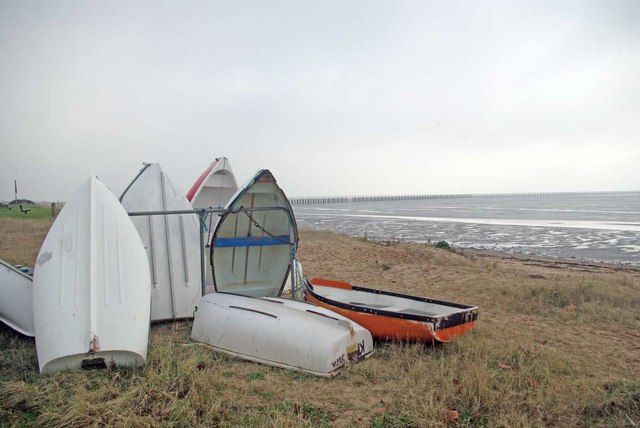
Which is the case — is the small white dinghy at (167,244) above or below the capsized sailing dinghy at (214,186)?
below

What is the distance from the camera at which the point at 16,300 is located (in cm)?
538

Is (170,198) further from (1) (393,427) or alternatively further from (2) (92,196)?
(1) (393,427)

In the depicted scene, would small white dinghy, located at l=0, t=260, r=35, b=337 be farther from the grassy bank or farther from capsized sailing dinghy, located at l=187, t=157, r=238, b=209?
capsized sailing dinghy, located at l=187, t=157, r=238, b=209

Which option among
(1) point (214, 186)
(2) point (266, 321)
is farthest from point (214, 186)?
(2) point (266, 321)

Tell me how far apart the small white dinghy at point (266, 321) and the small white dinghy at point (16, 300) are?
6.39 ft

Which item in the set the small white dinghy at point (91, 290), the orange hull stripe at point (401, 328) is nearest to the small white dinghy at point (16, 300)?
the small white dinghy at point (91, 290)

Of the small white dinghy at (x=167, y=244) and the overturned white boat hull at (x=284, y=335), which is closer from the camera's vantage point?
the overturned white boat hull at (x=284, y=335)

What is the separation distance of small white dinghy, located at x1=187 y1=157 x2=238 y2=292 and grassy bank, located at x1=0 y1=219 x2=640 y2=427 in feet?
13.7

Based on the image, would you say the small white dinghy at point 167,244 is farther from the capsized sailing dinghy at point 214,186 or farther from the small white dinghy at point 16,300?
the capsized sailing dinghy at point 214,186

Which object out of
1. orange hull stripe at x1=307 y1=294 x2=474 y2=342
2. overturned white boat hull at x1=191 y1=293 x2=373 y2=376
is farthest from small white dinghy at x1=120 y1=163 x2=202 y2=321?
orange hull stripe at x1=307 y1=294 x2=474 y2=342

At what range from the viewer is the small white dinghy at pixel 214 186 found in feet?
32.2

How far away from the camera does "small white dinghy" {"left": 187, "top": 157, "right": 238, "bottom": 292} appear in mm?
9828

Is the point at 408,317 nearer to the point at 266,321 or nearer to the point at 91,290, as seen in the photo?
the point at 266,321

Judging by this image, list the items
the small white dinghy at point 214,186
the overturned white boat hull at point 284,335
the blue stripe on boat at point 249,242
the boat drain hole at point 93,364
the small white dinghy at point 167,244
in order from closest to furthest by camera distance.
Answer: the boat drain hole at point 93,364, the overturned white boat hull at point 284,335, the small white dinghy at point 167,244, the blue stripe on boat at point 249,242, the small white dinghy at point 214,186
